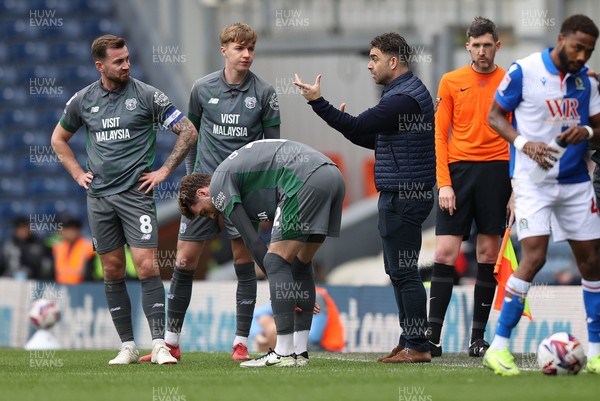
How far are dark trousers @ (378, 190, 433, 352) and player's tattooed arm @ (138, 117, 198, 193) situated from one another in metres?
1.56

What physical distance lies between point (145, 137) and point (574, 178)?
333 centimetres

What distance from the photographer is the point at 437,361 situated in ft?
28.8

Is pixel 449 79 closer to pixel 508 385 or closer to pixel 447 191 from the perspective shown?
pixel 447 191

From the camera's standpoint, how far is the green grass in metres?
6.61

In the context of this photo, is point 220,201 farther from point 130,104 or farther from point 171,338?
point 171,338

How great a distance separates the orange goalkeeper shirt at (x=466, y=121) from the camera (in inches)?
352

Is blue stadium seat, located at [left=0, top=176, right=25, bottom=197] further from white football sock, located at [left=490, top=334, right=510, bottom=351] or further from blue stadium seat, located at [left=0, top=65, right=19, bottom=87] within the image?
white football sock, located at [left=490, top=334, right=510, bottom=351]

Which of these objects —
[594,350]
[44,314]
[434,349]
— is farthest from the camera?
[44,314]

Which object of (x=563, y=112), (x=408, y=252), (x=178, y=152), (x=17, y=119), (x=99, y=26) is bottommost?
(x=408, y=252)

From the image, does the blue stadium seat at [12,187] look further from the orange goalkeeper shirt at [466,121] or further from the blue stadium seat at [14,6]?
the orange goalkeeper shirt at [466,121]

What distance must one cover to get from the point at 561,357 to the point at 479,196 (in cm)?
190

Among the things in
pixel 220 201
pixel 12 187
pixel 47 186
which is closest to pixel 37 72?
pixel 12 187

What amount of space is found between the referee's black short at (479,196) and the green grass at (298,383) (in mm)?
990

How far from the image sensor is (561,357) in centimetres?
738
